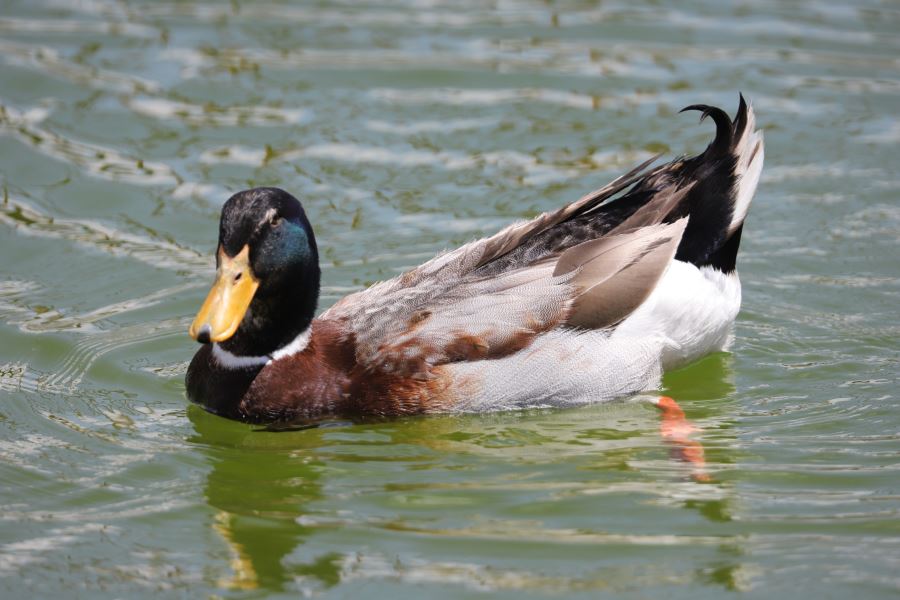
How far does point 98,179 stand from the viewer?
33.9 ft

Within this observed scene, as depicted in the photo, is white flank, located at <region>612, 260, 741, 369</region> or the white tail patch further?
the white tail patch

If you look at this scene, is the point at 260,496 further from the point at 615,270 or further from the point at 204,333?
the point at 615,270

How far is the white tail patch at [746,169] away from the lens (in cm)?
784

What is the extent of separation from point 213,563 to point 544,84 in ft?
21.8

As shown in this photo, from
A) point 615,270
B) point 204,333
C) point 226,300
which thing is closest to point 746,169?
point 615,270

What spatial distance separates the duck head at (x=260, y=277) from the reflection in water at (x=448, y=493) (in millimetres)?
520

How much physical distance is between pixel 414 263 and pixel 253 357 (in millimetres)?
2100

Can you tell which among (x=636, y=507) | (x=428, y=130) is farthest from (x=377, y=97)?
(x=636, y=507)

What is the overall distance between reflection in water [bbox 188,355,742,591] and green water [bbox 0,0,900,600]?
2 cm

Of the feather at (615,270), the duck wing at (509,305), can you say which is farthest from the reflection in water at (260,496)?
the feather at (615,270)

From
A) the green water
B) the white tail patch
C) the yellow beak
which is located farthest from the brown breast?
the white tail patch

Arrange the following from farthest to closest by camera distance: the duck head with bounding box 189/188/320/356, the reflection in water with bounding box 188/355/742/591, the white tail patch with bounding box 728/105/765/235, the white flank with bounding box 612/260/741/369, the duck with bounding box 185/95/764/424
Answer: the white tail patch with bounding box 728/105/765/235 < the white flank with bounding box 612/260/741/369 < the duck with bounding box 185/95/764/424 < the duck head with bounding box 189/188/320/356 < the reflection in water with bounding box 188/355/742/591

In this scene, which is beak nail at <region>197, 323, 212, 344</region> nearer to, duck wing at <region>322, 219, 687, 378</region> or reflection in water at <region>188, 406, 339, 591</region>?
reflection in water at <region>188, 406, 339, 591</region>

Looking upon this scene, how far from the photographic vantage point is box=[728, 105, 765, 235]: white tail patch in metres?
7.84
